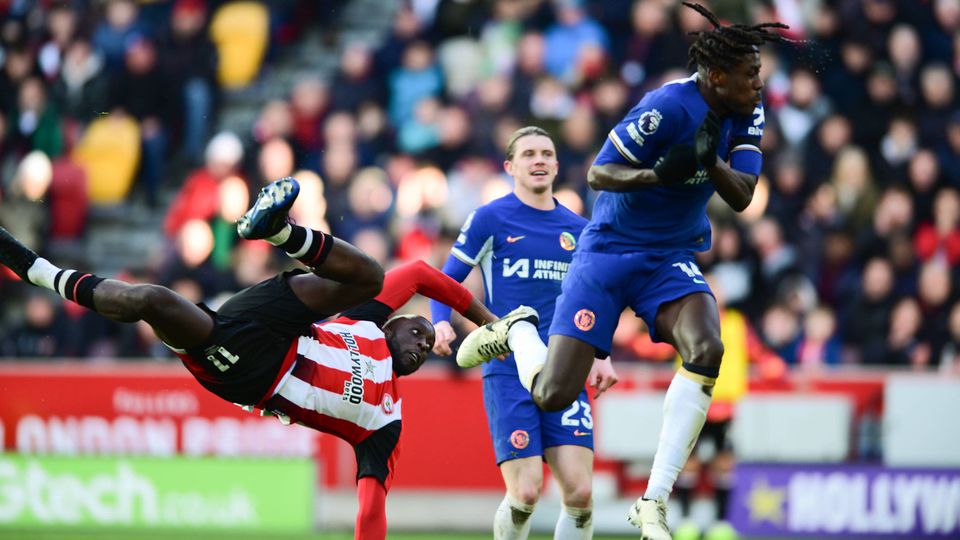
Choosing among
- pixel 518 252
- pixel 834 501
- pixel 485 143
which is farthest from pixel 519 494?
pixel 485 143

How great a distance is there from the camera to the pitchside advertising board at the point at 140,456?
1401 centimetres

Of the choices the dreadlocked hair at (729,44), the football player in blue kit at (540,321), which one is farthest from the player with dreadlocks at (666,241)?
the football player in blue kit at (540,321)

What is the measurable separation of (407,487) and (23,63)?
290 inches

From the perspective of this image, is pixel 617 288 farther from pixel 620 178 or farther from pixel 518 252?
pixel 518 252

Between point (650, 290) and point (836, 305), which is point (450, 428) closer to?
point (836, 305)

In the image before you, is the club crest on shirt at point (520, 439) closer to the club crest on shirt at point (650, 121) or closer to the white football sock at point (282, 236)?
the white football sock at point (282, 236)

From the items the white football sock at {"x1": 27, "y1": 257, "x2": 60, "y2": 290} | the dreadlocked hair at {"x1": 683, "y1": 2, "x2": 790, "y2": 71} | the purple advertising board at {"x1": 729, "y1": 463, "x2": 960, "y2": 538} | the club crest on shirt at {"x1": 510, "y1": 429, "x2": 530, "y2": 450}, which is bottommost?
the purple advertising board at {"x1": 729, "y1": 463, "x2": 960, "y2": 538}

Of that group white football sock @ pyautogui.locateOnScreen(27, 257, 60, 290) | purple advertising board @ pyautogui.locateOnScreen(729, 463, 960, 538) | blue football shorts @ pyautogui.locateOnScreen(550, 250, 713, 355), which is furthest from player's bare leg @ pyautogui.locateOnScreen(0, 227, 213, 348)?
purple advertising board @ pyautogui.locateOnScreen(729, 463, 960, 538)

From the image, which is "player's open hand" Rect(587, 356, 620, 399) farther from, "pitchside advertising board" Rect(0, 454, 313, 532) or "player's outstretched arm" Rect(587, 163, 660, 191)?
"pitchside advertising board" Rect(0, 454, 313, 532)

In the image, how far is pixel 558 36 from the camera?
55.2 ft

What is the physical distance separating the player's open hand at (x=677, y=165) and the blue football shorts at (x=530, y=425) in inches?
77.5

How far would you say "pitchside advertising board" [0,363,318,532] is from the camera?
14.0 m

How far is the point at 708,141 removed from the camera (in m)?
7.36

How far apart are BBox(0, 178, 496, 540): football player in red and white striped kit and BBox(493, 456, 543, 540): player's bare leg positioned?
766mm
